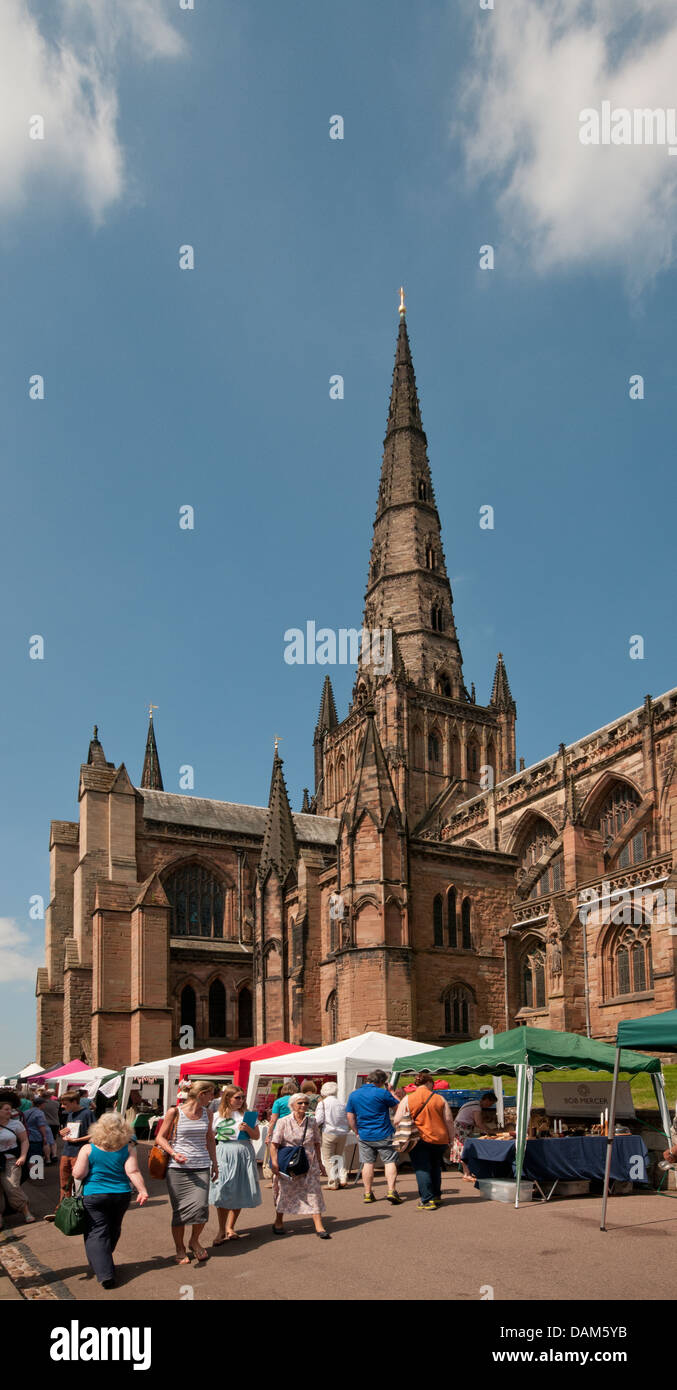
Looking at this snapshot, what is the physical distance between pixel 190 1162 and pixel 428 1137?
3561 mm

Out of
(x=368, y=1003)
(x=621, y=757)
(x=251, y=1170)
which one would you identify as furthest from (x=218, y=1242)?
(x=621, y=757)

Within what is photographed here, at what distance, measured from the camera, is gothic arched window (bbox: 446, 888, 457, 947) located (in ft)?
105

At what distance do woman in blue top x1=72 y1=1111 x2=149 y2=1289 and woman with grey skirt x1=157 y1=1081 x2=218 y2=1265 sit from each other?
783 millimetres

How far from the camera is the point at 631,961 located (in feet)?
93.1

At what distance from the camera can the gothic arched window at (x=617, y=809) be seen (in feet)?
121

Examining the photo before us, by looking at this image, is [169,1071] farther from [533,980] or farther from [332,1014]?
[533,980]

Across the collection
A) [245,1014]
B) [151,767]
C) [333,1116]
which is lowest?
[245,1014]

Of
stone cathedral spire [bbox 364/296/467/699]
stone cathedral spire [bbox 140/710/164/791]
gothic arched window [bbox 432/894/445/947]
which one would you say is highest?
stone cathedral spire [bbox 364/296/467/699]

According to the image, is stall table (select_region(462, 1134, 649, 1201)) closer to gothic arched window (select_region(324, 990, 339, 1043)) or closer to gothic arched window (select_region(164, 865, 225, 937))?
gothic arched window (select_region(324, 990, 339, 1043))

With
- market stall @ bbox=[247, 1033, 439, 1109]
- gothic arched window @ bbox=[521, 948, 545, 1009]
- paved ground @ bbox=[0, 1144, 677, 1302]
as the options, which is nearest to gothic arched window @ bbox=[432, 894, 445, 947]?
gothic arched window @ bbox=[521, 948, 545, 1009]

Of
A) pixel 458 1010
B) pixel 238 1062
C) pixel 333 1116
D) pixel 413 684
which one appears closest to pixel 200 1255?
pixel 333 1116

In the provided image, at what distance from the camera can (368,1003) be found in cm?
2864

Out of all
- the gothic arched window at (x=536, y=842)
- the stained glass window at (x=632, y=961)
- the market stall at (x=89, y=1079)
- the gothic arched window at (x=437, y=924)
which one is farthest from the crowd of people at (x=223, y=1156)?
the gothic arched window at (x=536, y=842)

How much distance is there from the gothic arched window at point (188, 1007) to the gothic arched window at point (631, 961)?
2066 cm
